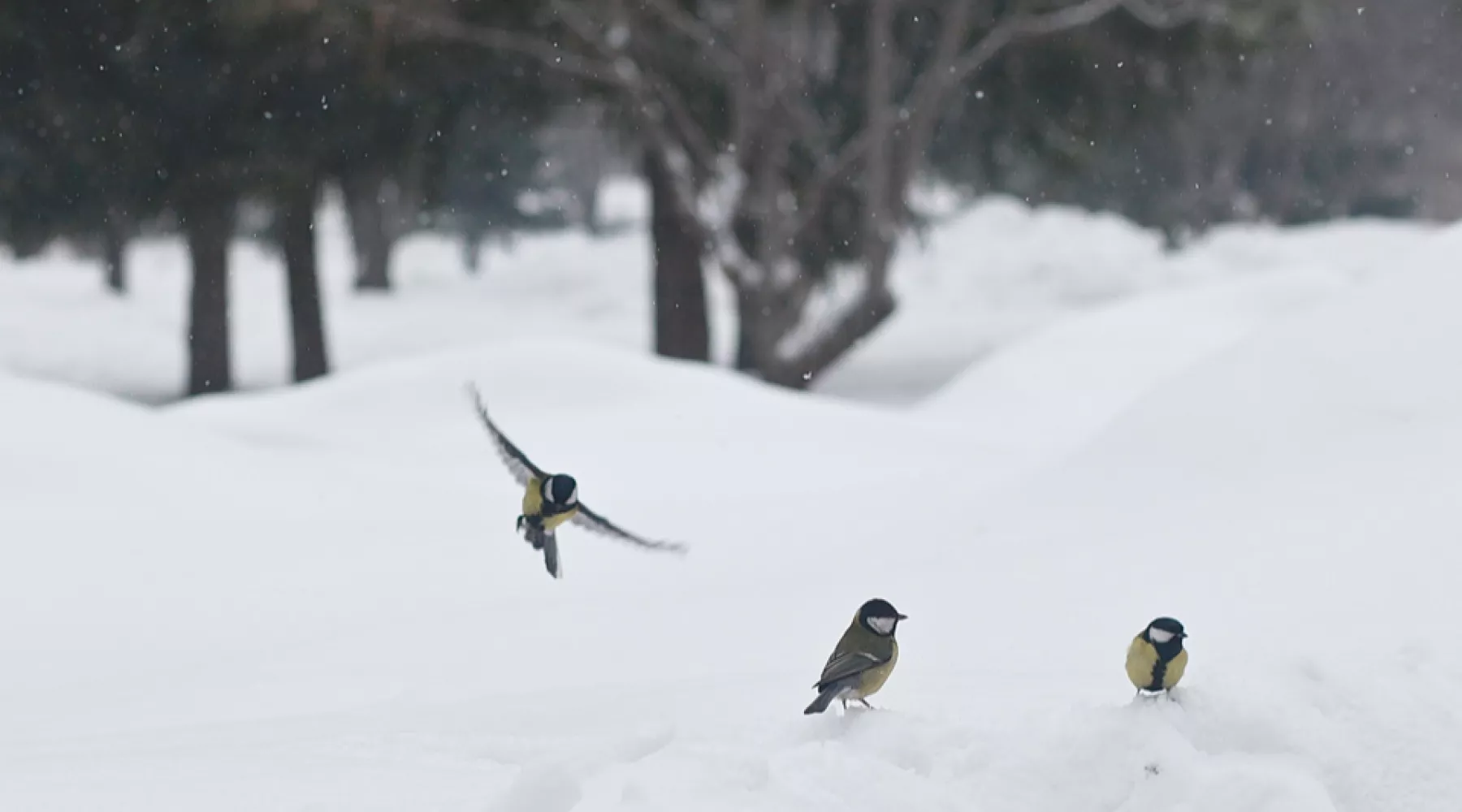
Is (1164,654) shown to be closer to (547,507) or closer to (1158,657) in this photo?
(1158,657)

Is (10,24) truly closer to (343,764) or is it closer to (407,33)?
(407,33)

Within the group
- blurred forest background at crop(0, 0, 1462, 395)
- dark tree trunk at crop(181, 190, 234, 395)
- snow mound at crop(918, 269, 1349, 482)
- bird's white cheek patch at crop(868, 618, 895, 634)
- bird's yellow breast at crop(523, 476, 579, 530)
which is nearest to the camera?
bird's white cheek patch at crop(868, 618, 895, 634)

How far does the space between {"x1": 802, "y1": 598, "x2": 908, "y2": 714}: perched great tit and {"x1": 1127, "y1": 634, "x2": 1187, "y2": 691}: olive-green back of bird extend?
0.67 m

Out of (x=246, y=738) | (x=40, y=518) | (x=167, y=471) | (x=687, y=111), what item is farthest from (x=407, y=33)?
(x=246, y=738)

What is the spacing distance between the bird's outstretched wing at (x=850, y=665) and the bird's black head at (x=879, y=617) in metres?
0.07

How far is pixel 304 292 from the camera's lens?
18.9m

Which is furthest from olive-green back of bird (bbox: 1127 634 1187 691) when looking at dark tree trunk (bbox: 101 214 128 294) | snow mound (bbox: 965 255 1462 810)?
dark tree trunk (bbox: 101 214 128 294)

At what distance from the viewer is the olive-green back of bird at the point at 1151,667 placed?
4297 mm

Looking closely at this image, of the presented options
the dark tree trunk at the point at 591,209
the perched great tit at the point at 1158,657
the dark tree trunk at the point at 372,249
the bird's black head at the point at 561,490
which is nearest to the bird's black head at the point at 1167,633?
the perched great tit at the point at 1158,657

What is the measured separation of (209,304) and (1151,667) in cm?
1604

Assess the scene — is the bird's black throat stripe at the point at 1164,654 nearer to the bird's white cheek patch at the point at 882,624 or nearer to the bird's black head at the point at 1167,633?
the bird's black head at the point at 1167,633

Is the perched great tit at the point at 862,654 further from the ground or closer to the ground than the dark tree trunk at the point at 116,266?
closer to the ground

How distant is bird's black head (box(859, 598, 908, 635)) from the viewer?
4.21m

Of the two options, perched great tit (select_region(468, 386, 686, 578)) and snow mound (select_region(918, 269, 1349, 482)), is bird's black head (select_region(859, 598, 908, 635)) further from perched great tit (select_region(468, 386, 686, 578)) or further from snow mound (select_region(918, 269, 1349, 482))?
snow mound (select_region(918, 269, 1349, 482))
